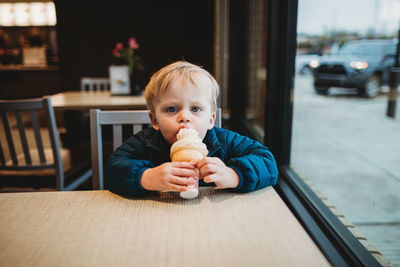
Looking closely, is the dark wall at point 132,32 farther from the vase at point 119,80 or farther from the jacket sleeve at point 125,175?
the jacket sleeve at point 125,175

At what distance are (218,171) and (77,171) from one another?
1.90m

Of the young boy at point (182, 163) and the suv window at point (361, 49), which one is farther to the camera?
the suv window at point (361, 49)

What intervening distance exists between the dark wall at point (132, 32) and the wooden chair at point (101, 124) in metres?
3.20

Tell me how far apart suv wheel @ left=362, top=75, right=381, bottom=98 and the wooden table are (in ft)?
11.0

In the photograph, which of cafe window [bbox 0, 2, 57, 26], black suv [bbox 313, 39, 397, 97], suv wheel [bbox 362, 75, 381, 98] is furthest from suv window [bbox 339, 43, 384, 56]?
cafe window [bbox 0, 2, 57, 26]

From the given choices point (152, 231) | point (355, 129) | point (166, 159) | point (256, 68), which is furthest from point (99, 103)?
point (355, 129)

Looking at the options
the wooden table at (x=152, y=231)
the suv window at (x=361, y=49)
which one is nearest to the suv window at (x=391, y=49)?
the suv window at (x=361, y=49)

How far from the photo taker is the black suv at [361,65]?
10.2 feet

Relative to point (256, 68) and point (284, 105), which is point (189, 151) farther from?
point (256, 68)

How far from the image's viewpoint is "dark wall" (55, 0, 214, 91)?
4.54m

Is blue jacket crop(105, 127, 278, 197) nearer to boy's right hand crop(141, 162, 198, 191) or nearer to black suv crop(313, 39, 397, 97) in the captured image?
boy's right hand crop(141, 162, 198, 191)

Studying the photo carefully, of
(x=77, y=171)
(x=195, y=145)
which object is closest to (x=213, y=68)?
(x=77, y=171)

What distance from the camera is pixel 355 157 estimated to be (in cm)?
379

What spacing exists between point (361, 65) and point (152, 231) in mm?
3653
